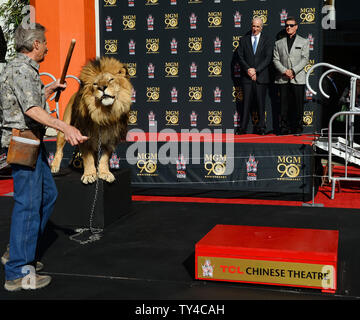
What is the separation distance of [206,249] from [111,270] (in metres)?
0.79

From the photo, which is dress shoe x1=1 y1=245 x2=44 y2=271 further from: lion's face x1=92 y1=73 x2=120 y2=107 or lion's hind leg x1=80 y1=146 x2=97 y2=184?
lion's face x1=92 y1=73 x2=120 y2=107

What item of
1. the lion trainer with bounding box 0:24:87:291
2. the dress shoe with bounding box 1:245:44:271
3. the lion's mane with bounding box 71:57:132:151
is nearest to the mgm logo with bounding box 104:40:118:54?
the lion's mane with bounding box 71:57:132:151

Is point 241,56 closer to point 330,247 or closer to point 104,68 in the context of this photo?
point 104,68

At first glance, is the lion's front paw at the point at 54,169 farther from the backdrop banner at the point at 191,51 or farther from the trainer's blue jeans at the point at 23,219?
the backdrop banner at the point at 191,51

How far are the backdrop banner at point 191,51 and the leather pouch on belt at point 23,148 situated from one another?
5.26 meters

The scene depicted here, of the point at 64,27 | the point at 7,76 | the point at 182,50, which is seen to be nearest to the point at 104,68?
the point at 7,76

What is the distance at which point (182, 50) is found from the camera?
816 centimetres

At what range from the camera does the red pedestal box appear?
9.59 feet

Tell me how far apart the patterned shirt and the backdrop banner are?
17.0ft

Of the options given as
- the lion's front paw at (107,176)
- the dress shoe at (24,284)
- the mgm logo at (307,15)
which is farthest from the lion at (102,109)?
→ the mgm logo at (307,15)

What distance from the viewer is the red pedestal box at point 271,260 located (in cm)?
292

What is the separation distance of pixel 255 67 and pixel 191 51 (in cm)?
132

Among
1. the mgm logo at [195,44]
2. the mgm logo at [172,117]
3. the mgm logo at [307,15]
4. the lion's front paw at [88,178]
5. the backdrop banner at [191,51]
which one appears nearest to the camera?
the lion's front paw at [88,178]
